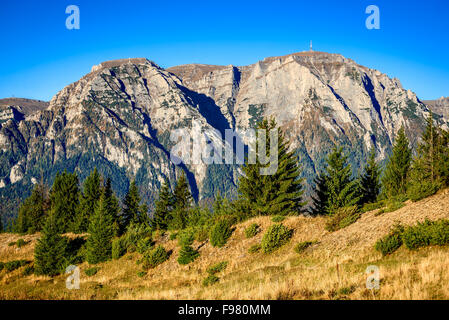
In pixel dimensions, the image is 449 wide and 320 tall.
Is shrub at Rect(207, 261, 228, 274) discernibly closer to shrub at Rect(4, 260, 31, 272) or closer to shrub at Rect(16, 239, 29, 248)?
shrub at Rect(4, 260, 31, 272)

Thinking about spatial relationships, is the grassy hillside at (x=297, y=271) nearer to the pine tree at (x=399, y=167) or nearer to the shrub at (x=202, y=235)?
the shrub at (x=202, y=235)

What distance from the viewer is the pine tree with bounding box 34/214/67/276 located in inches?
1127

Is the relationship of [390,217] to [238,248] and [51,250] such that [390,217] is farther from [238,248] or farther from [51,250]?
[51,250]

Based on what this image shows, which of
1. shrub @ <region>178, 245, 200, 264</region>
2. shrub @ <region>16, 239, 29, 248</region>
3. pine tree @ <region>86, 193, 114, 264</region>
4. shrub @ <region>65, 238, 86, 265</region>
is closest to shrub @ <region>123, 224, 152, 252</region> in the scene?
pine tree @ <region>86, 193, 114, 264</region>

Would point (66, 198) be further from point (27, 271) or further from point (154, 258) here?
point (154, 258)

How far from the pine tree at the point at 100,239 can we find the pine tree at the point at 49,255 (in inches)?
102

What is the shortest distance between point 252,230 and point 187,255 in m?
5.55

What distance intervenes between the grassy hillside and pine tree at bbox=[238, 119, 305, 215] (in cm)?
1283

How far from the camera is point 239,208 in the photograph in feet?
135

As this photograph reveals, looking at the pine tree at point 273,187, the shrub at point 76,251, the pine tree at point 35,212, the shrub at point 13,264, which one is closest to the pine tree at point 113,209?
the shrub at point 76,251

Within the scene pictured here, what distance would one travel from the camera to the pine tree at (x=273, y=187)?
38719 mm

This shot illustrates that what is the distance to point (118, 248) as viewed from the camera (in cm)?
2838
